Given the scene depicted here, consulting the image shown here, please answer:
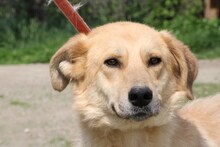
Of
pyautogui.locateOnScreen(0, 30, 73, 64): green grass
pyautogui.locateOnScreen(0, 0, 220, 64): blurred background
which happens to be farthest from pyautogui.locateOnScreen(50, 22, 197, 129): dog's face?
pyautogui.locateOnScreen(0, 0, 220, 64): blurred background

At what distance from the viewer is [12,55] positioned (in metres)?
14.6

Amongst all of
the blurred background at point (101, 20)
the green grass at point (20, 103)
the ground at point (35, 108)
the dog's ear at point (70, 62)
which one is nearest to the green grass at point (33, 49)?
the blurred background at point (101, 20)

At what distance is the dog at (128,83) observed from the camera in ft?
13.9

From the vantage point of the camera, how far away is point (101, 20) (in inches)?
690

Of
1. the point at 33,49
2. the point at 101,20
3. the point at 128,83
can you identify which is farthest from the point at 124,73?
the point at 101,20

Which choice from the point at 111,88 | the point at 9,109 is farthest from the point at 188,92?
the point at 9,109

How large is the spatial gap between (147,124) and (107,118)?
280 millimetres

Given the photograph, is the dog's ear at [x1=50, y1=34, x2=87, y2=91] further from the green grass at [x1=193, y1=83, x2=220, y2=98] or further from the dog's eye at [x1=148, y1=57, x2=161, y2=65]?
the green grass at [x1=193, y1=83, x2=220, y2=98]

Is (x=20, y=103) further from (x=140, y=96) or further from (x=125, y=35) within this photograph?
(x=140, y=96)

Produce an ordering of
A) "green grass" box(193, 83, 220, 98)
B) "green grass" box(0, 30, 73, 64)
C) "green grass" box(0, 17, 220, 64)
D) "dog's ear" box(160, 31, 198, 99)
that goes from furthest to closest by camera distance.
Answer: "green grass" box(0, 17, 220, 64) → "green grass" box(0, 30, 73, 64) → "green grass" box(193, 83, 220, 98) → "dog's ear" box(160, 31, 198, 99)

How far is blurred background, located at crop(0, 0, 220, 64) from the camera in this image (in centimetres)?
1532

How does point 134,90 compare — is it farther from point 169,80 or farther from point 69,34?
point 69,34

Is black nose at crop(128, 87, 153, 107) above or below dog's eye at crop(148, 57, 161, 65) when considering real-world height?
below

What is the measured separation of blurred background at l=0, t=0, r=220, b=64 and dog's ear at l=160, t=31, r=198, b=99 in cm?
1016
